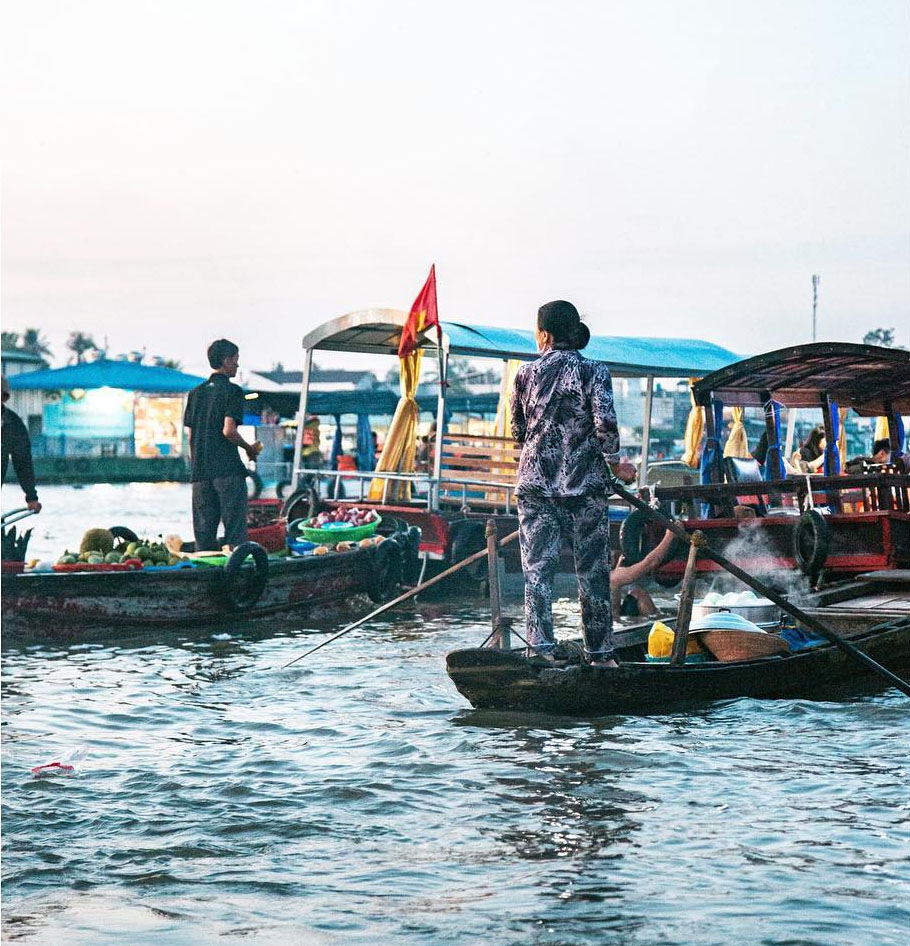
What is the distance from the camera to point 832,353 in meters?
10.8

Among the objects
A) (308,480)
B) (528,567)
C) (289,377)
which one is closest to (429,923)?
(528,567)

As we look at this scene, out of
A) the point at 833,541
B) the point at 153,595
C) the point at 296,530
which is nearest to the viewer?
the point at 833,541

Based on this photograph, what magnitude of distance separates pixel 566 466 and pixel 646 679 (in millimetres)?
1226

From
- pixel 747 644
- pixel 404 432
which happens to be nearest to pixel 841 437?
pixel 404 432

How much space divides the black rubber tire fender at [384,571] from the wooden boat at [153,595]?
3.39 ft

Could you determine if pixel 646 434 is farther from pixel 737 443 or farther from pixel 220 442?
pixel 220 442

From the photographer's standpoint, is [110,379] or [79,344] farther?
[79,344]

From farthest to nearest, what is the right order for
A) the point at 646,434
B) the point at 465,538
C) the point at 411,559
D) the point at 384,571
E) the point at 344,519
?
the point at 646,434 < the point at 465,538 < the point at 344,519 < the point at 411,559 < the point at 384,571

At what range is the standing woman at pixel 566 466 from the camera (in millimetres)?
6770

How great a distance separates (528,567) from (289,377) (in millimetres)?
45719

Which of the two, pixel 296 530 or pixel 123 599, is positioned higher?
pixel 296 530

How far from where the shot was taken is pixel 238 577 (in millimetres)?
11320

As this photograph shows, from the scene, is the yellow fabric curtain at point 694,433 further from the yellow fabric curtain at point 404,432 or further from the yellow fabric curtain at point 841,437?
the yellow fabric curtain at point 404,432

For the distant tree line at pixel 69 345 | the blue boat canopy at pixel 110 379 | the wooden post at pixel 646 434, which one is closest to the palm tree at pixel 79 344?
the distant tree line at pixel 69 345
